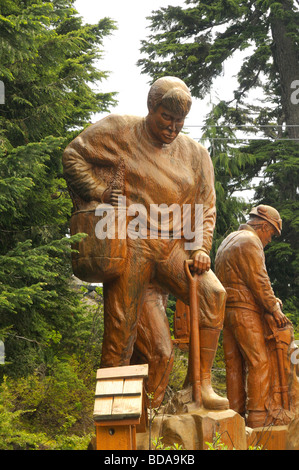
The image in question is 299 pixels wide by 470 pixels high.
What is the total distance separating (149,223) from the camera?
5863 mm

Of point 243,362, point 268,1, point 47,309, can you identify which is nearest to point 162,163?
point 243,362

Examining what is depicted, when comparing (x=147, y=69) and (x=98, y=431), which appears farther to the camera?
(x=147, y=69)

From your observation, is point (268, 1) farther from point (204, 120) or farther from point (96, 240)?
point (96, 240)

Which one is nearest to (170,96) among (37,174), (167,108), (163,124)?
(167,108)

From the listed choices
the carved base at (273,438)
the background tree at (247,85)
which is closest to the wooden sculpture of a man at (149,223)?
the carved base at (273,438)

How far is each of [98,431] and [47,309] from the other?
20.4 feet

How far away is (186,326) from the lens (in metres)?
6.16

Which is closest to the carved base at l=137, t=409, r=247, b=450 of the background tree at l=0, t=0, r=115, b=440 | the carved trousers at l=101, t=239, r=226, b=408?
the carved trousers at l=101, t=239, r=226, b=408

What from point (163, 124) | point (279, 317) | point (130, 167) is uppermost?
point (163, 124)

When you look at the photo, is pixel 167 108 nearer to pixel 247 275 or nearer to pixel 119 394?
pixel 247 275

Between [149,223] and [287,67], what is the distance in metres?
11.9

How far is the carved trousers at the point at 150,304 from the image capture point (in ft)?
18.8

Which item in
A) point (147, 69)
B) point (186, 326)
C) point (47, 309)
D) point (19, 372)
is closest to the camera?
point (186, 326)

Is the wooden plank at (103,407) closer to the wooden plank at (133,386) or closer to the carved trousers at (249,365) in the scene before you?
the wooden plank at (133,386)
